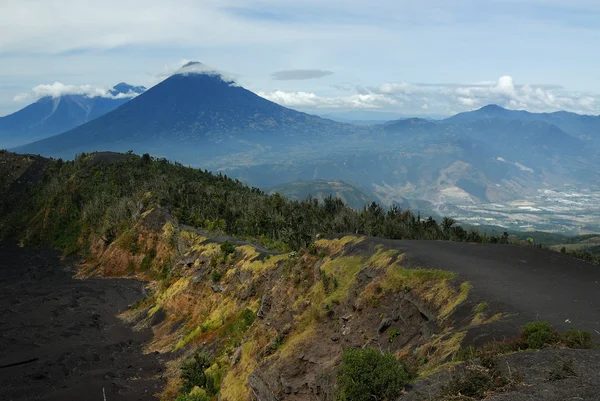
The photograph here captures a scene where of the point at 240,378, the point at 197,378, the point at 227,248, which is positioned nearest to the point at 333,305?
the point at 240,378

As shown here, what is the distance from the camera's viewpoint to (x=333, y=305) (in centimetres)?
3306

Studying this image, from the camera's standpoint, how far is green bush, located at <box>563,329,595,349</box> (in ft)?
58.5

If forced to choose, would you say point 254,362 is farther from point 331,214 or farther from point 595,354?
point 331,214

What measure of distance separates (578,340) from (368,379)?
8.35 meters

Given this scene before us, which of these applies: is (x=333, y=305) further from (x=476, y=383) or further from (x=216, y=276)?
(x=216, y=276)

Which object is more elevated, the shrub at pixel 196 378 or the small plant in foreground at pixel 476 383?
the small plant in foreground at pixel 476 383

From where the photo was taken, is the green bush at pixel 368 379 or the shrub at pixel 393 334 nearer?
the green bush at pixel 368 379

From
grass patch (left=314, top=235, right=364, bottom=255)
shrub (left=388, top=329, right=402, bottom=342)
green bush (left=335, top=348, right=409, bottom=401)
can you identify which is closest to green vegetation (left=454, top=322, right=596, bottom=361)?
green bush (left=335, top=348, right=409, bottom=401)

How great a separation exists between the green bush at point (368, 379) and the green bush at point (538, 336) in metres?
5.31

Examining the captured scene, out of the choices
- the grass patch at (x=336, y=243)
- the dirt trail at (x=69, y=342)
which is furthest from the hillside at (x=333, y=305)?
the dirt trail at (x=69, y=342)

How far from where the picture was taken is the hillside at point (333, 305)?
18.6 m

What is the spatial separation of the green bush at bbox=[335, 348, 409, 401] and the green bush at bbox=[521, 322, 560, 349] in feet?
17.4

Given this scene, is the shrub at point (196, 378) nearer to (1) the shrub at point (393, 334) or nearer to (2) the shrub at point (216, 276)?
(2) the shrub at point (216, 276)

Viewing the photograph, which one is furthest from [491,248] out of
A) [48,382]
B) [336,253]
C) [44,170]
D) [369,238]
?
[44,170]
